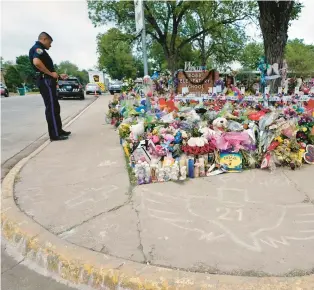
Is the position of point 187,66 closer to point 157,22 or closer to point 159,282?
point 159,282

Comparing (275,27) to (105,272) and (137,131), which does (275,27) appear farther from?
(105,272)

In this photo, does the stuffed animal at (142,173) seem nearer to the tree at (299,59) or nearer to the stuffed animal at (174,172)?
the stuffed animal at (174,172)

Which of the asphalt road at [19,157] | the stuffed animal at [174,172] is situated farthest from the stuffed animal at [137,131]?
the asphalt road at [19,157]

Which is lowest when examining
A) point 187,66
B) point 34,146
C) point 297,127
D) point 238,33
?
point 34,146

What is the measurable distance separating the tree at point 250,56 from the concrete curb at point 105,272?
3320cm

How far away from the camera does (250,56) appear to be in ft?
124

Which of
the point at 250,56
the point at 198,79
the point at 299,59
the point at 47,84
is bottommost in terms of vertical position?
the point at 198,79

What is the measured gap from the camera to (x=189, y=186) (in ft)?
10.8

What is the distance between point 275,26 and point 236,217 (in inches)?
271

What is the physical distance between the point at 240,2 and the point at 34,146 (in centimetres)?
2058

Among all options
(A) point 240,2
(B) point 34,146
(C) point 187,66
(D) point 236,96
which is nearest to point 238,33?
(A) point 240,2

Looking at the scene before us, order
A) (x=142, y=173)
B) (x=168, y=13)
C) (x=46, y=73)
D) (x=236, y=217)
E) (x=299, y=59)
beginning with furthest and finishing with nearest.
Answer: (x=299, y=59)
(x=168, y=13)
(x=46, y=73)
(x=142, y=173)
(x=236, y=217)

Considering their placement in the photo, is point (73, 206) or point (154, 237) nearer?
point (154, 237)

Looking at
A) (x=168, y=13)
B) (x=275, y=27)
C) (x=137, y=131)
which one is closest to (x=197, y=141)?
(x=137, y=131)
